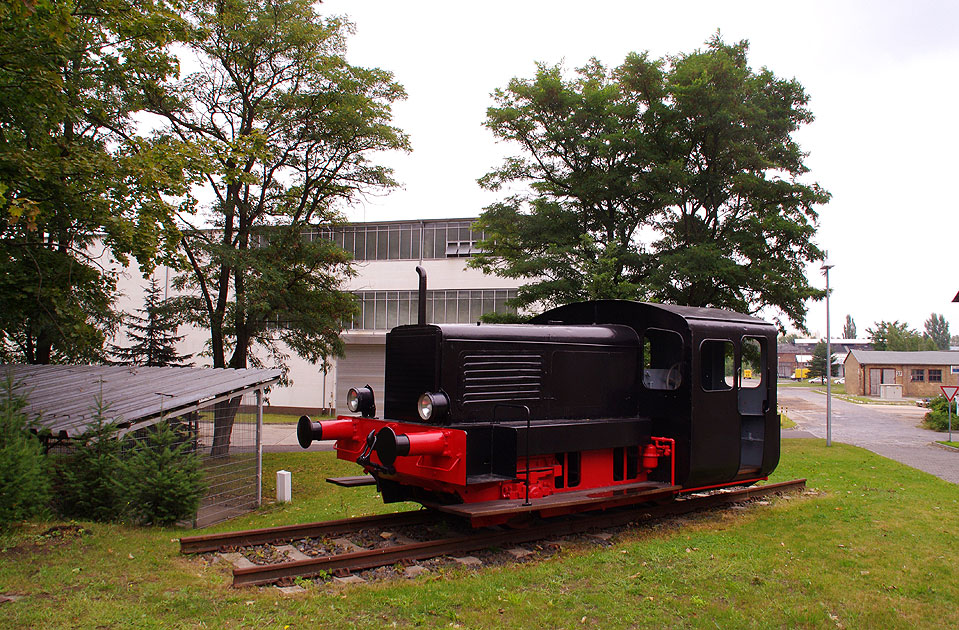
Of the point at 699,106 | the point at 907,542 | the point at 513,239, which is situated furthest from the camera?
the point at 513,239

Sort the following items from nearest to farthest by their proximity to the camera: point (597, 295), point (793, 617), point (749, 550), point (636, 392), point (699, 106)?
point (793, 617)
point (749, 550)
point (636, 392)
point (597, 295)
point (699, 106)

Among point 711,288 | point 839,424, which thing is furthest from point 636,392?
point 839,424

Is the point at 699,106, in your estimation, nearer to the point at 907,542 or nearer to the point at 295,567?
the point at 907,542

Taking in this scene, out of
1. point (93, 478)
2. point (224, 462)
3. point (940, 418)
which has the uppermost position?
point (93, 478)

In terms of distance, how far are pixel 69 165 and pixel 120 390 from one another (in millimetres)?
3620

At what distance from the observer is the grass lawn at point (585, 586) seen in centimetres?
475

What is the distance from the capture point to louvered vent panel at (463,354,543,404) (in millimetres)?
6887

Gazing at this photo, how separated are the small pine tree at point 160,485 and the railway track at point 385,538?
7.36 feet

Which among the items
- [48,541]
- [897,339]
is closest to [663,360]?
[48,541]

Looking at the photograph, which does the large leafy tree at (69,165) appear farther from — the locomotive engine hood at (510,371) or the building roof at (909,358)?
the building roof at (909,358)

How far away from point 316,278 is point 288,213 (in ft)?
6.30

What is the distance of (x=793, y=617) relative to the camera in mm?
5035

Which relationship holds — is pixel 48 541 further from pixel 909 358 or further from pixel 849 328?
pixel 849 328

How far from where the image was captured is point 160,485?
27.3 feet
